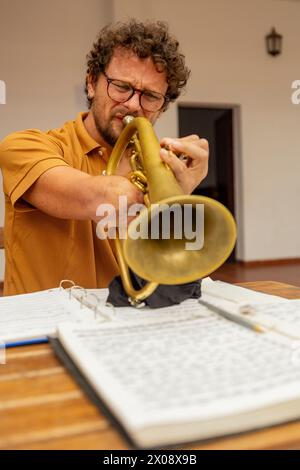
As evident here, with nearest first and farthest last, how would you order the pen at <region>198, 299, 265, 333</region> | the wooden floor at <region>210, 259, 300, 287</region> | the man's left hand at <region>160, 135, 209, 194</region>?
the pen at <region>198, 299, 265, 333</region> → the man's left hand at <region>160, 135, 209, 194</region> → the wooden floor at <region>210, 259, 300, 287</region>

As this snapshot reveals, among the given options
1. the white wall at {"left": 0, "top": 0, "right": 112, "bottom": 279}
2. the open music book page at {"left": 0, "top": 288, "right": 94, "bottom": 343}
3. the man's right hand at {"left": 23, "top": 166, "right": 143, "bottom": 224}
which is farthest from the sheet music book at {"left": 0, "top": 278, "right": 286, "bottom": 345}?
the white wall at {"left": 0, "top": 0, "right": 112, "bottom": 279}

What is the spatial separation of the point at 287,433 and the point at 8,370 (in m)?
0.24

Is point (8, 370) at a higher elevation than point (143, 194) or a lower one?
lower

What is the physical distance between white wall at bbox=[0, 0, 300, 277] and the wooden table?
3.31 m

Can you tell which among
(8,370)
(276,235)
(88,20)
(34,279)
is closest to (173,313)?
(8,370)

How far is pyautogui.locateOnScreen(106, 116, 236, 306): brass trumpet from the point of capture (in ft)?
1.55

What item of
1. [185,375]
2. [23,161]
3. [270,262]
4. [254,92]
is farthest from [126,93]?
[270,262]

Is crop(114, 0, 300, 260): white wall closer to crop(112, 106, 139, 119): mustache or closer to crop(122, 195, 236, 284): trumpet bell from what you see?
crop(112, 106, 139, 119): mustache

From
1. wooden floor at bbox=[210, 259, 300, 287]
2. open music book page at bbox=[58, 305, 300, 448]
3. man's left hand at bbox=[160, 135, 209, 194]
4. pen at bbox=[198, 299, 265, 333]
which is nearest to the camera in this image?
open music book page at bbox=[58, 305, 300, 448]

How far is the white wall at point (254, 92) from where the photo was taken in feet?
12.5

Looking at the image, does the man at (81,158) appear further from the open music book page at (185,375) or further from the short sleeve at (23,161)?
the open music book page at (185,375)

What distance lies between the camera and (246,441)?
286mm

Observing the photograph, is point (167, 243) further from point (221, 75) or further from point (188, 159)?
point (221, 75)
